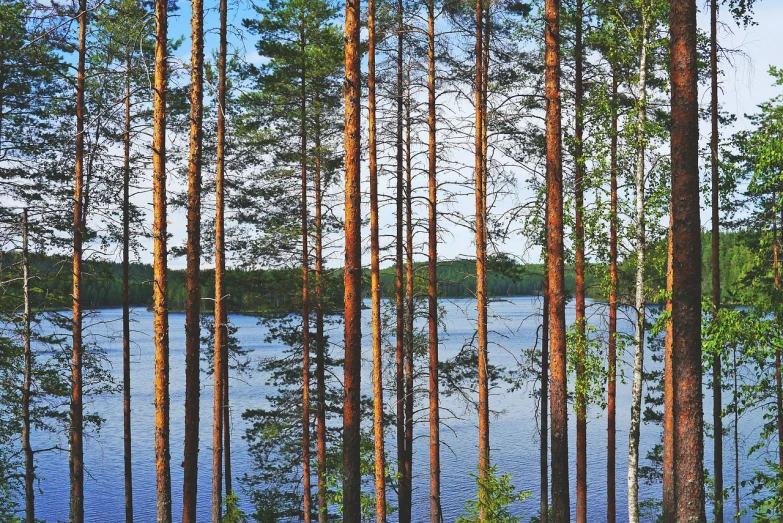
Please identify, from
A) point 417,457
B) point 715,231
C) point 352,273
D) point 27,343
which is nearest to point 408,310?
point 352,273

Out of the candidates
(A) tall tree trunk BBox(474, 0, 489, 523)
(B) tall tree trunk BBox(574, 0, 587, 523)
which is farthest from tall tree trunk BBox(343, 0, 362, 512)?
(B) tall tree trunk BBox(574, 0, 587, 523)

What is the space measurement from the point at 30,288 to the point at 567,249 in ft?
39.3

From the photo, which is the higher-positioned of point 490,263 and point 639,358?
point 490,263

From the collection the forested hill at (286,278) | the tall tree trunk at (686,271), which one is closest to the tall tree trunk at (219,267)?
the forested hill at (286,278)

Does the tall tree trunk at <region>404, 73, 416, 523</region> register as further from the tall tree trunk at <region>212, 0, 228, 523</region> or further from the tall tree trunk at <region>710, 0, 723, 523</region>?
the tall tree trunk at <region>710, 0, 723, 523</region>

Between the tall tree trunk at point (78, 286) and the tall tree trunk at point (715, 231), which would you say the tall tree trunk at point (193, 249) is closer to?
the tall tree trunk at point (78, 286)

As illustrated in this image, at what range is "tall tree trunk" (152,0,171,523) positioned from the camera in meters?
8.56

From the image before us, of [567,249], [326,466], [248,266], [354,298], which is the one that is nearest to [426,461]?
[326,466]

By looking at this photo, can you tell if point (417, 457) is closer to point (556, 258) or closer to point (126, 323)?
point (126, 323)

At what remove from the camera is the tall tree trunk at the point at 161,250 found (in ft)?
28.1

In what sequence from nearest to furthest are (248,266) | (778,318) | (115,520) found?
1. (778,318)
2. (248,266)
3. (115,520)

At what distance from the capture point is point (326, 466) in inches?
688

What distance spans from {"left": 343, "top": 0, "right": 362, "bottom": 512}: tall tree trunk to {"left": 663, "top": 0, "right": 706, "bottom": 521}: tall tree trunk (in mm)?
4477

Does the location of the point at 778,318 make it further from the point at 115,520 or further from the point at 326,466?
the point at 115,520
